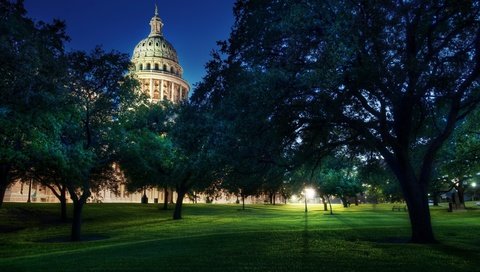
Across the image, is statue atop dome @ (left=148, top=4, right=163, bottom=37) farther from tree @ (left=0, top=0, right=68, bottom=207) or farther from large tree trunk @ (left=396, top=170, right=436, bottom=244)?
large tree trunk @ (left=396, top=170, right=436, bottom=244)

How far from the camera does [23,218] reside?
42.7 meters

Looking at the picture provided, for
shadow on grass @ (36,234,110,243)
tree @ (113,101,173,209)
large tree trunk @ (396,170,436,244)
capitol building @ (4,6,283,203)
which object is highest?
capitol building @ (4,6,283,203)

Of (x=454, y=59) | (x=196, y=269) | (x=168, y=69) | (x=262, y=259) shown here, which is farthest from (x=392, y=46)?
(x=168, y=69)

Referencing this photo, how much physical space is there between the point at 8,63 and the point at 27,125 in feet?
8.34

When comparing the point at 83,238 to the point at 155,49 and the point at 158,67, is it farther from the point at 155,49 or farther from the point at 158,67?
the point at 155,49

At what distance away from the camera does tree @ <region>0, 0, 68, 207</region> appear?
14.7 meters

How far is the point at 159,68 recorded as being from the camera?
155 meters

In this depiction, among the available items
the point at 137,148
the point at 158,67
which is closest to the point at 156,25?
the point at 158,67

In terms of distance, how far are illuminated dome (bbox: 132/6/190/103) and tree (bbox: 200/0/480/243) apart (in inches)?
5077

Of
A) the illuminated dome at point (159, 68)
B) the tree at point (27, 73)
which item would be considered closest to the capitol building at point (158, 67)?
the illuminated dome at point (159, 68)

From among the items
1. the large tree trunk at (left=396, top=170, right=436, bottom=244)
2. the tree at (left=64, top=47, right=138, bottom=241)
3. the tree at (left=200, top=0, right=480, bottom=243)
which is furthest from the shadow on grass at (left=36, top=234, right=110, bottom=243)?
the large tree trunk at (left=396, top=170, right=436, bottom=244)

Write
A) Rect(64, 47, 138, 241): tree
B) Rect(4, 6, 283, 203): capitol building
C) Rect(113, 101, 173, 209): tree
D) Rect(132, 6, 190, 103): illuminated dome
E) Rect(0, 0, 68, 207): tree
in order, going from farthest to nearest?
1. Rect(132, 6, 190, 103): illuminated dome
2. Rect(4, 6, 283, 203): capitol building
3. Rect(113, 101, 173, 209): tree
4. Rect(64, 47, 138, 241): tree
5. Rect(0, 0, 68, 207): tree

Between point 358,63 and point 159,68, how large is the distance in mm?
145565

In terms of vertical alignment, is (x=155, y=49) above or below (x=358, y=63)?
above
